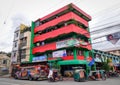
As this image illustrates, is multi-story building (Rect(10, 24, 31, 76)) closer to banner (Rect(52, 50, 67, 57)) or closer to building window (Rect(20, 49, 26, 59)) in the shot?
building window (Rect(20, 49, 26, 59))

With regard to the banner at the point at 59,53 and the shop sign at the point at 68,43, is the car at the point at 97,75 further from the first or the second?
the banner at the point at 59,53

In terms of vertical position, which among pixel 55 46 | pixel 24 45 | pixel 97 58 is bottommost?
pixel 97 58

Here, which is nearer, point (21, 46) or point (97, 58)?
point (97, 58)

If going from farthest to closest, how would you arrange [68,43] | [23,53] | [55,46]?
[23,53] → [55,46] → [68,43]

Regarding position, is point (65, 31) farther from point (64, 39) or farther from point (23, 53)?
point (23, 53)

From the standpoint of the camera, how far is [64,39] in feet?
92.2

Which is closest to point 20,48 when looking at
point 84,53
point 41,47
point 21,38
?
point 21,38

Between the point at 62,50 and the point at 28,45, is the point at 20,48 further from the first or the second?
the point at 62,50

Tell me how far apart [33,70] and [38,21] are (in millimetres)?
17856

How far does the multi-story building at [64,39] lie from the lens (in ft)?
83.4

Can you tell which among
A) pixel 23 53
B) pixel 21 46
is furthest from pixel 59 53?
pixel 21 46

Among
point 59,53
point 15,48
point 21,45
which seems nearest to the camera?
point 59,53

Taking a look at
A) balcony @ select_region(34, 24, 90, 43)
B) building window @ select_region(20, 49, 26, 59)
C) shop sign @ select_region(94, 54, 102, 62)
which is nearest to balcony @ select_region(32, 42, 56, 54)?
balcony @ select_region(34, 24, 90, 43)

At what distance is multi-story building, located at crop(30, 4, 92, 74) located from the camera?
2542 centimetres
